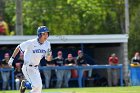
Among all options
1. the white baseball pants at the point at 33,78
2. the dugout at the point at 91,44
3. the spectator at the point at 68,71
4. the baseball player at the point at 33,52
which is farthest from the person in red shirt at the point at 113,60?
the white baseball pants at the point at 33,78

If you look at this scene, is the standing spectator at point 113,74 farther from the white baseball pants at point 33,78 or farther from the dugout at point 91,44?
the white baseball pants at point 33,78

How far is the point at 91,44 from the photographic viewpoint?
97.5 feet

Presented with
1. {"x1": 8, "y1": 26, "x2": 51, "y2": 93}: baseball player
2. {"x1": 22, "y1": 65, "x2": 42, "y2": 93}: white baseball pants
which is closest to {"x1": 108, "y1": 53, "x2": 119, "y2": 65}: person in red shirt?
{"x1": 8, "y1": 26, "x2": 51, "y2": 93}: baseball player

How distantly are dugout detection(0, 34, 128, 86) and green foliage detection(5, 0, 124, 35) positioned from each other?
68.6 ft

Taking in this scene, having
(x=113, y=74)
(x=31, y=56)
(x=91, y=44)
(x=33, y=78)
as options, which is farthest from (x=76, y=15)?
(x=33, y=78)

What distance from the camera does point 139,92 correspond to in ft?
64.2

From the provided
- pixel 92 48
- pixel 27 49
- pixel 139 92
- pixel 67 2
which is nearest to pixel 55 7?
pixel 67 2

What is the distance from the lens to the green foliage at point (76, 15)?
51.8m

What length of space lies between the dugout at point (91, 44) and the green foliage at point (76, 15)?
2090 centimetres

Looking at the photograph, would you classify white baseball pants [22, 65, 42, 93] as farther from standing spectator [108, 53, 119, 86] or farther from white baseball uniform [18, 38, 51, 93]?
standing spectator [108, 53, 119, 86]

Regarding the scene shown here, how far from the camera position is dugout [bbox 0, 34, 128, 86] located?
27172 millimetres

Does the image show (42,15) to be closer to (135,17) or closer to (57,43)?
(135,17)

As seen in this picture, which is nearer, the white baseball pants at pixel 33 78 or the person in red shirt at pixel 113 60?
the white baseball pants at pixel 33 78

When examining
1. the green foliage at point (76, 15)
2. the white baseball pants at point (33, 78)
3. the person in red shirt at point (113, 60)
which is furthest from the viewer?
the green foliage at point (76, 15)
